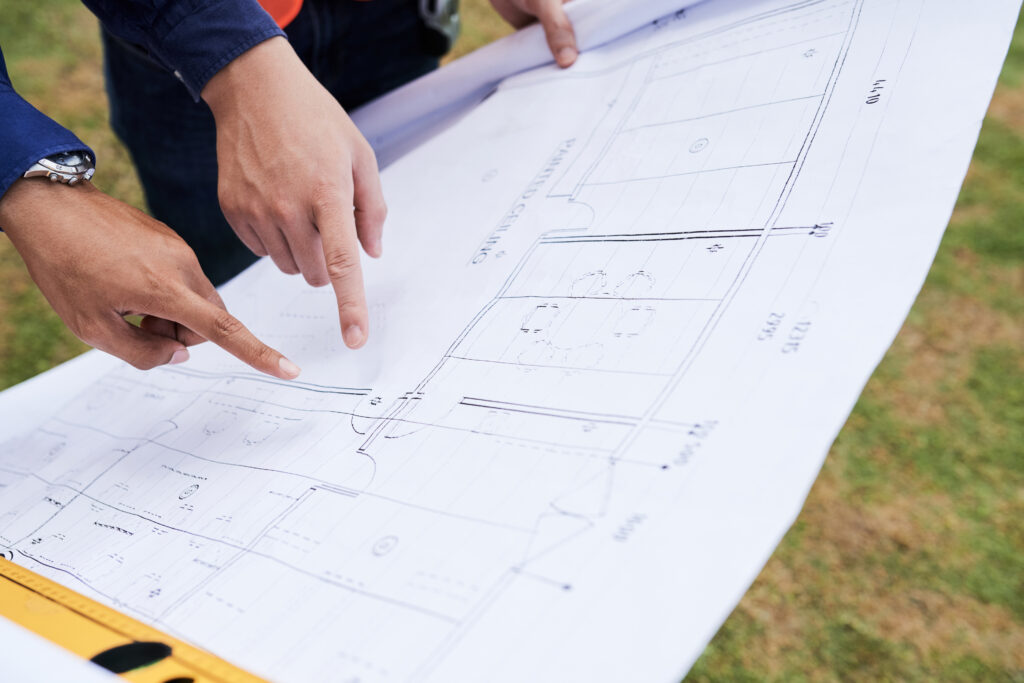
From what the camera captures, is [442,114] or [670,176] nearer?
[670,176]

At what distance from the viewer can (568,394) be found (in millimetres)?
454

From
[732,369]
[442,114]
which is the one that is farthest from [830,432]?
[442,114]

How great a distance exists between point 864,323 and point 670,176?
225 millimetres

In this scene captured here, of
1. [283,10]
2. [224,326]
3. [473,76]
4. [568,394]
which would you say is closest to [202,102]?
[283,10]

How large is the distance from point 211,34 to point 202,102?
0.86 ft

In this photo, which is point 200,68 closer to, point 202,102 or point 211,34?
point 211,34

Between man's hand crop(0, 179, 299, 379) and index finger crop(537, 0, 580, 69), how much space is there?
1.44 feet

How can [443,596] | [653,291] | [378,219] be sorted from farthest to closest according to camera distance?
[378,219], [653,291], [443,596]

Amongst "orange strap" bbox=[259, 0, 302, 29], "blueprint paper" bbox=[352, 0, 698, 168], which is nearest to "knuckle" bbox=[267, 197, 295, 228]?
"orange strap" bbox=[259, 0, 302, 29]

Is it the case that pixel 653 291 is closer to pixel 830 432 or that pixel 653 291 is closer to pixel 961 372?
pixel 830 432

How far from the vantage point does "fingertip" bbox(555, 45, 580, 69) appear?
0.77 metres

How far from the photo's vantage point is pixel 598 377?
46cm

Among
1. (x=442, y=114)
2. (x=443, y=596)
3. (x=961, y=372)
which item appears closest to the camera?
(x=443, y=596)

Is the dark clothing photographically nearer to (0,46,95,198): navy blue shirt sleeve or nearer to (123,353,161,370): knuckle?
(0,46,95,198): navy blue shirt sleeve
